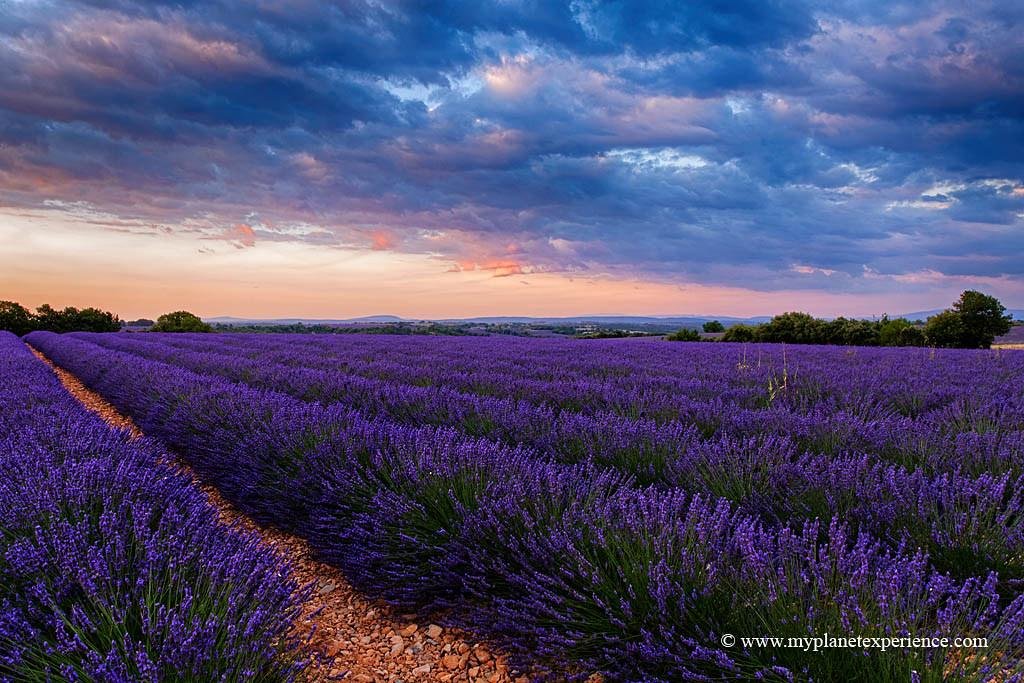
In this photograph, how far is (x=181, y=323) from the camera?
34500mm

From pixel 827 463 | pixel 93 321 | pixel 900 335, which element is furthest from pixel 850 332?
pixel 93 321

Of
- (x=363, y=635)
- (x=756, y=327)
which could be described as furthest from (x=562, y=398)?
(x=756, y=327)

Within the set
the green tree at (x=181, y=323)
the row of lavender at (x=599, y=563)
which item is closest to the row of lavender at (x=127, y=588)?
the row of lavender at (x=599, y=563)

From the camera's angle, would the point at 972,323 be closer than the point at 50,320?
Yes

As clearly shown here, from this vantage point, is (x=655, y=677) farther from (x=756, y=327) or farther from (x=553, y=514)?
(x=756, y=327)

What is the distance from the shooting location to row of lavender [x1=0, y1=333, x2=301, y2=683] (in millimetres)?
1316

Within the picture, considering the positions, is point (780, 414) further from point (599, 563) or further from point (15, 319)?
point (15, 319)

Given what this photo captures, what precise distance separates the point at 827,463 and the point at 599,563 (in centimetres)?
174

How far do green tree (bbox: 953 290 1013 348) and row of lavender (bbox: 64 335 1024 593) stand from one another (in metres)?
18.7

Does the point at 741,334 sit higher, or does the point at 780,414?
the point at 741,334

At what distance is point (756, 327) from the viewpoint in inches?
890

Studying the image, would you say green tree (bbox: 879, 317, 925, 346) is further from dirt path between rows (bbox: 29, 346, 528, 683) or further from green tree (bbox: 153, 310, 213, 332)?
green tree (bbox: 153, 310, 213, 332)

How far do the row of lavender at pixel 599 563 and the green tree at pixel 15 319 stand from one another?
46343 millimetres

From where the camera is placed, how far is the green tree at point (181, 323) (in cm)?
3400
